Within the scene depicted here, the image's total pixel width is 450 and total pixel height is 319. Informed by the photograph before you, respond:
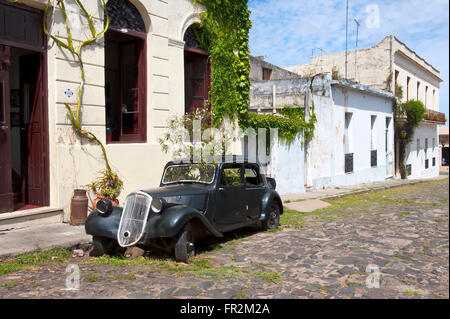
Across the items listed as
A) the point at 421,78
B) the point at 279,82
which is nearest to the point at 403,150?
the point at 421,78

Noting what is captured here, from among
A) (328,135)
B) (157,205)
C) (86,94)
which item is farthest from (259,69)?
(157,205)

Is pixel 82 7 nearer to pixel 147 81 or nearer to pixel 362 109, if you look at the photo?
pixel 147 81

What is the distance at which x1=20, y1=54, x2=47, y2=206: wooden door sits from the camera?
7.77 metres

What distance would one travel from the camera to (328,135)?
1666cm

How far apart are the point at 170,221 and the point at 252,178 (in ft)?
9.31

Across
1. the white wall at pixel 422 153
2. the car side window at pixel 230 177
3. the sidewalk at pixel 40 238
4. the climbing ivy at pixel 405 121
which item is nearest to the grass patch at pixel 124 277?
the sidewalk at pixel 40 238

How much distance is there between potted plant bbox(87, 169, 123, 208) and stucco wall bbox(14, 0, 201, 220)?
15 centimetres

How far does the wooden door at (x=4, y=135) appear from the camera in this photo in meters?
7.20

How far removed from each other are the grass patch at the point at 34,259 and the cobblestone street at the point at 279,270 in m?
0.10

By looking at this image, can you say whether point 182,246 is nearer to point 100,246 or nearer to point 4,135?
point 100,246

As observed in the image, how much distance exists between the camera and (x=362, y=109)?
1966 centimetres

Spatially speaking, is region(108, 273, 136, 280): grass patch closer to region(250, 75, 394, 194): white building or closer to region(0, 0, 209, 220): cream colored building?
region(0, 0, 209, 220): cream colored building

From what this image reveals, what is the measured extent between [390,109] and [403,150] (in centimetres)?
368

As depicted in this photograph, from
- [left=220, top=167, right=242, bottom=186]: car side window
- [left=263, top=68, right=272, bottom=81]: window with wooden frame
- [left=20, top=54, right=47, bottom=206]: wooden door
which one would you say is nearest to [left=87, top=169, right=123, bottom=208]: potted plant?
[left=20, top=54, right=47, bottom=206]: wooden door
